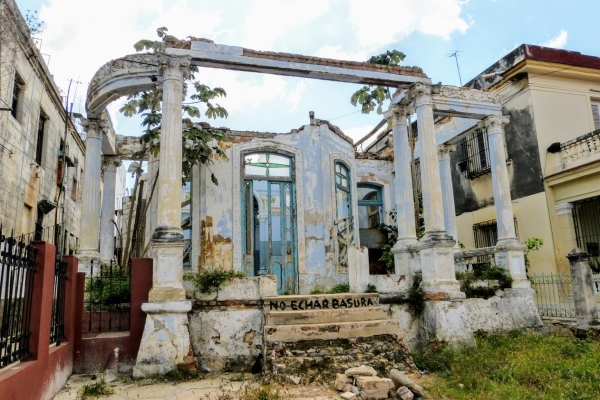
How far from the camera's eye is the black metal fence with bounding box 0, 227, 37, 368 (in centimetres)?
375

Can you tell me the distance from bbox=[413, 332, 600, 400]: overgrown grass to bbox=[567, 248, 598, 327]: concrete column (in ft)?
2.75

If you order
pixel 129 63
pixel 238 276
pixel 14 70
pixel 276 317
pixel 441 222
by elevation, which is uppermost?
pixel 14 70

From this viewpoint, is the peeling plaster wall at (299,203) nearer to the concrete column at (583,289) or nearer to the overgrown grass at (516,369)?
the overgrown grass at (516,369)

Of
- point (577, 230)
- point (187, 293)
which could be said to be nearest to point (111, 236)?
point (187, 293)

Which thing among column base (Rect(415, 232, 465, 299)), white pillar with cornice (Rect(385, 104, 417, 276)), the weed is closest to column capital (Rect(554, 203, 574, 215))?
white pillar with cornice (Rect(385, 104, 417, 276))

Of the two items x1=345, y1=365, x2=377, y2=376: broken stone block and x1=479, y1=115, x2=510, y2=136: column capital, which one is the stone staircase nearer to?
x1=345, y1=365, x2=377, y2=376: broken stone block

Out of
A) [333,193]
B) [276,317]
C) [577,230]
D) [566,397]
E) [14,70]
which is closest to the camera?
[566,397]

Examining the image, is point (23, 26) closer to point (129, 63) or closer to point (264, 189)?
point (129, 63)

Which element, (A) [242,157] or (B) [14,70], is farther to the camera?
(A) [242,157]

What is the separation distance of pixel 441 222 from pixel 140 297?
5.14 meters

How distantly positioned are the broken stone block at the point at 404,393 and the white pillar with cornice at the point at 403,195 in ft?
12.0

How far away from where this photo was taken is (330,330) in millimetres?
6074

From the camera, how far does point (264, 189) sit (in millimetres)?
10805

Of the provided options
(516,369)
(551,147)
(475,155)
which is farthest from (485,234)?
(516,369)
